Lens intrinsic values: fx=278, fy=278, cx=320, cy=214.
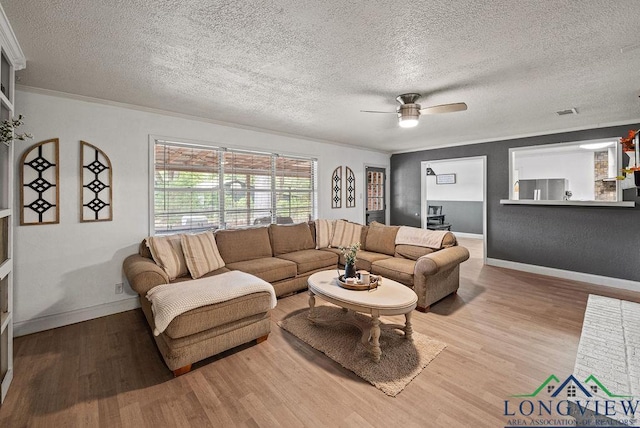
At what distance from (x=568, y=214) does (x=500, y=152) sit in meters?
1.57

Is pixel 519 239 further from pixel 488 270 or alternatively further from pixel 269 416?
pixel 269 416

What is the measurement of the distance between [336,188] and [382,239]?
1898mm

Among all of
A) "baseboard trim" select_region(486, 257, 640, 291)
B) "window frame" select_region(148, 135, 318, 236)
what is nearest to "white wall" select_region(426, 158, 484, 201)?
"baseboard trim" select_region(486, 257, 640, 291)

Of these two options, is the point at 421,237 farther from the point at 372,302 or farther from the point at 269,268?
the point at 269,268

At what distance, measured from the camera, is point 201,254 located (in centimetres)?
340

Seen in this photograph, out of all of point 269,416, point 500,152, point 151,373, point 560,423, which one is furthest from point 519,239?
point 151,373

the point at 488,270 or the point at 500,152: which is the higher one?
the point at 500,152

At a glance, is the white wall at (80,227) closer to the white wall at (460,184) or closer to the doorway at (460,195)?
the doorway at (460,195)

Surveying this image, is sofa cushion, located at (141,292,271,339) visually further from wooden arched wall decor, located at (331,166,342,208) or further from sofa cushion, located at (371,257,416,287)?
wooden arched wall decor, located at (331,166,342,208)

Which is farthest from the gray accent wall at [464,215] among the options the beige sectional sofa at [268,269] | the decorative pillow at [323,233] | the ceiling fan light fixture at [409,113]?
the ceiling fan light fixture at [409,113]

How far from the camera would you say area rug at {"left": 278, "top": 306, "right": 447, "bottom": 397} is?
7.01ft

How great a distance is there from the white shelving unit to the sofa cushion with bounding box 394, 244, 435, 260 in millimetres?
4100

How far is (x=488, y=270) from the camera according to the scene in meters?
5.25

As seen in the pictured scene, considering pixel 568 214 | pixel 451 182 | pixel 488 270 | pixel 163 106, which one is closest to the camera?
pixel 163 106
